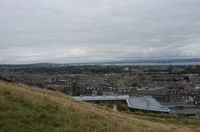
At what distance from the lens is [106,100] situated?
42.7 m

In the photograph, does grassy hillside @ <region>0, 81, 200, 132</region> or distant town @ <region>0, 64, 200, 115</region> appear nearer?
Answer: grassy hillside @ <region>0, 81, 200, 132</region>

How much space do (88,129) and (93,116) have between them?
8.61 ft

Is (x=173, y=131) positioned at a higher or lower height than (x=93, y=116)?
lower

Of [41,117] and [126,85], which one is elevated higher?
[41,117]

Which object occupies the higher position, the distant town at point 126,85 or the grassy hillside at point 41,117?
the grassy hillside at point 41,117

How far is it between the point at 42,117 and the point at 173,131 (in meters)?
7.47

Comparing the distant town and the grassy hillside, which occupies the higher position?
the grassy hillside

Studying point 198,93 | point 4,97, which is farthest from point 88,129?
point 198,93

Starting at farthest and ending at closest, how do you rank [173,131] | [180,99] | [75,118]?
[180,99], [173,131], [75,118]

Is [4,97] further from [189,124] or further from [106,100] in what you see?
[106,100]

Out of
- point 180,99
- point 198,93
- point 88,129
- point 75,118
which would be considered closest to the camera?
point 88,129

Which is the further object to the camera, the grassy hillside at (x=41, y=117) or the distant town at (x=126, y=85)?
the distant town at (x=126, y=85)

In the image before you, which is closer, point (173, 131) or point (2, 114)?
point (2, 114)

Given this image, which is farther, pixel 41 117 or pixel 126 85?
pixel 126 85
